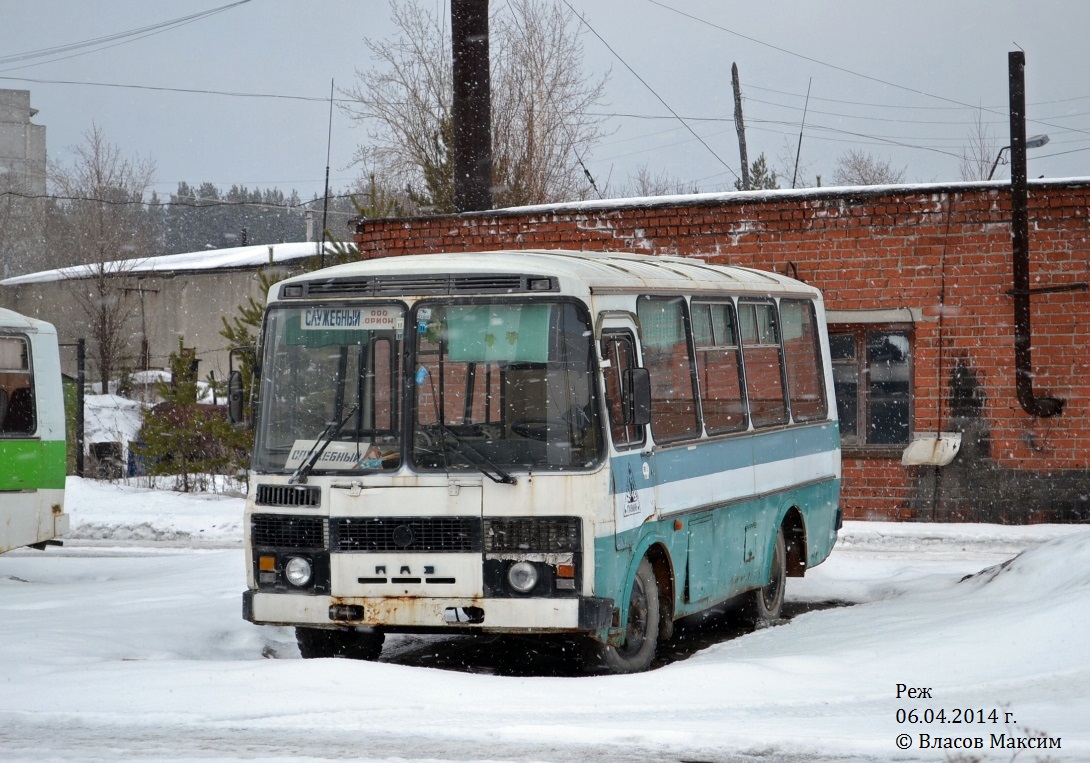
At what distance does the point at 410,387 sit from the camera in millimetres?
7910

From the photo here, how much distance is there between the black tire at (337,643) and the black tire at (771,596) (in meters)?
3.19

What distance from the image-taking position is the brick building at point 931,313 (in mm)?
16516

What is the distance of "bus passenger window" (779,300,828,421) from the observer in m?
11.4

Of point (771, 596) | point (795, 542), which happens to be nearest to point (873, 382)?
point (795, 542)

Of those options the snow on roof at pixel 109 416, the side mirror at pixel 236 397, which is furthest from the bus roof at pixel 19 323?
the snow on roof at pixel 109 416

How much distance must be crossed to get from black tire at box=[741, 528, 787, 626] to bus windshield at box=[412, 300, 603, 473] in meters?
3.58

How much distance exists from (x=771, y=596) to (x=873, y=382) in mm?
7104

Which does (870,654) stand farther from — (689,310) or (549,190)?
(549,190)

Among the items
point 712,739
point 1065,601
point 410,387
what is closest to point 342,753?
point 712,739

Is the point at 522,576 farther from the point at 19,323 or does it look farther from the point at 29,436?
the point at 19,323

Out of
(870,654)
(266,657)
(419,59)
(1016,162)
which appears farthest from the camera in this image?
(419,59)

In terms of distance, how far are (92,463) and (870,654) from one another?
65.0 feet

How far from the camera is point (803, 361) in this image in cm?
1179

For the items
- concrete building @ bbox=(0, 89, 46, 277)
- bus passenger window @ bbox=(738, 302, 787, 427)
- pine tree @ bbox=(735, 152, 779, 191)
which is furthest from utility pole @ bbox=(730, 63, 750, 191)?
concrete building @ bbox=(0, 89, 46, 277)
